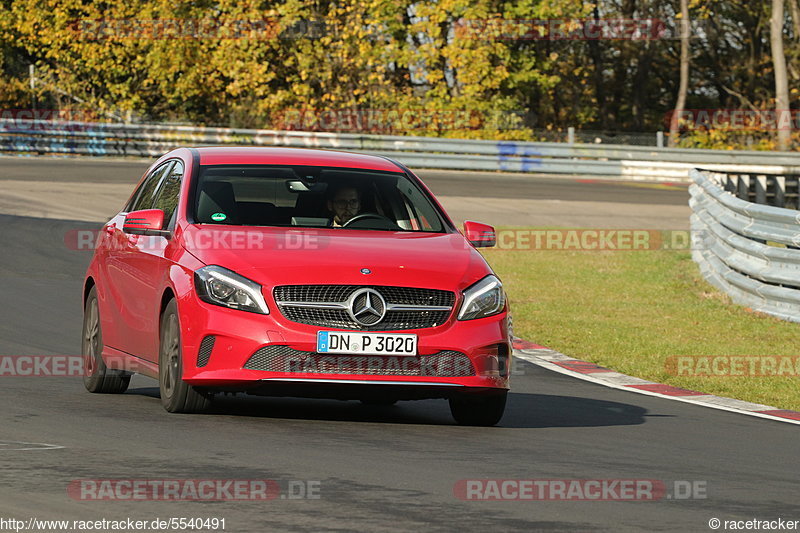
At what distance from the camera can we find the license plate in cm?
848

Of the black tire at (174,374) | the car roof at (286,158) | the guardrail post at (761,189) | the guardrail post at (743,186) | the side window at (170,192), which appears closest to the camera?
the black tire at (174,374)

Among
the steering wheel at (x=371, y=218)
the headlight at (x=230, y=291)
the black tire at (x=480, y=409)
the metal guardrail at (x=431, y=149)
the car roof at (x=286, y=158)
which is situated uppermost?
the car roof at (x=286, y=158)

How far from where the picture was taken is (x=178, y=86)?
47.8m

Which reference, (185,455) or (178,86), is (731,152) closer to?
(178,86)

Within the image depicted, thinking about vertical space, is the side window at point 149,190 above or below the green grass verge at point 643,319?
above

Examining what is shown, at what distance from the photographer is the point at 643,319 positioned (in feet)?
54.3

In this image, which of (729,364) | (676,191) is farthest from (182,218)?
(676,191)

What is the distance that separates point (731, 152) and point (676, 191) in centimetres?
534

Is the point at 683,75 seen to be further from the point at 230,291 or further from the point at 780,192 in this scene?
the point at 230,291

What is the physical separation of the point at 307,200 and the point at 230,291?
1316 millimetres

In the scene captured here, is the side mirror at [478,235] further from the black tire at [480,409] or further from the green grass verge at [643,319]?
the green grass verge at [643,319]

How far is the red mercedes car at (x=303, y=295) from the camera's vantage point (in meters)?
8.52

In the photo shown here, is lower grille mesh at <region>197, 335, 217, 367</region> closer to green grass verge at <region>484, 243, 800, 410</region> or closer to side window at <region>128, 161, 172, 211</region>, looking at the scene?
side window at <region>128, 161, 172, 211</region>

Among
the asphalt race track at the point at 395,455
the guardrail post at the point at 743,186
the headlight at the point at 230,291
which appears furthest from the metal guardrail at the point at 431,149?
the headlight at the point at 230,291
